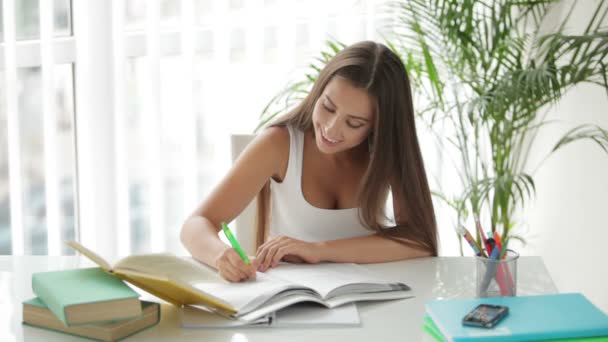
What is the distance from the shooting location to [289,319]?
129cm

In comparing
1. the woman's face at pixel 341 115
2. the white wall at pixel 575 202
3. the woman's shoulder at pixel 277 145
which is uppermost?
the woman's face at pixel 341 115

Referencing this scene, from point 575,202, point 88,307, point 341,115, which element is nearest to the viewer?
point 88,307

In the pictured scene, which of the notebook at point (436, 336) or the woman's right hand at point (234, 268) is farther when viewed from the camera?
the woman's right hand at point (234, 268)

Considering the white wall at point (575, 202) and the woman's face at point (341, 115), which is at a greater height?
the woman's face at point (341, 115)

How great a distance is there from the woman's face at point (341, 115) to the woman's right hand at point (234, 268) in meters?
0.48

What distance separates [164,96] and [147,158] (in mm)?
290

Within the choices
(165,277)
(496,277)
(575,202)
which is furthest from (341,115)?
(575,202)

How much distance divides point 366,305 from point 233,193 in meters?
0.62

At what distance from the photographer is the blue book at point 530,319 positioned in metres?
1.13

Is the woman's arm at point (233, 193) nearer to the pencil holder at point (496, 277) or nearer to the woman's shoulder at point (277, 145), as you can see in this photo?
the woman's shoulder at point (277, 145)

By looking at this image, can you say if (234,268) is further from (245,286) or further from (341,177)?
(341,177)

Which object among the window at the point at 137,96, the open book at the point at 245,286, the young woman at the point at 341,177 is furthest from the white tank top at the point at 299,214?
the window at the point at 137,96

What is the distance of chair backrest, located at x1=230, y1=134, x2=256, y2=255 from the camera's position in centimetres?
213

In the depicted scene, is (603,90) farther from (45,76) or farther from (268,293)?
(45,76)
